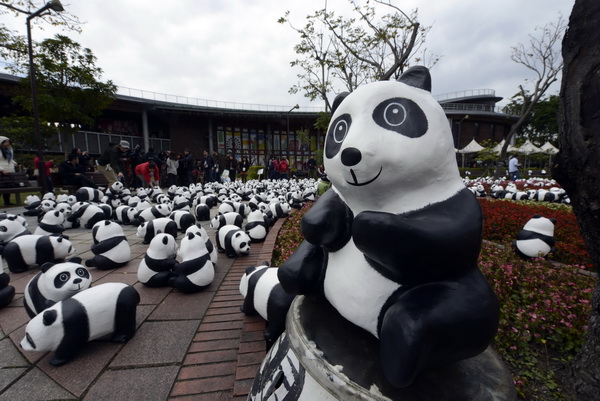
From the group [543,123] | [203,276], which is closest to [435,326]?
[203,276]

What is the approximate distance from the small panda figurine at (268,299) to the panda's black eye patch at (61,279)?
147cm

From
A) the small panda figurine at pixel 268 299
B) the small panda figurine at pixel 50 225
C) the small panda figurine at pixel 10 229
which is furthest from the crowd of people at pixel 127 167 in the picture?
the small panda figurine at pixel 268 299

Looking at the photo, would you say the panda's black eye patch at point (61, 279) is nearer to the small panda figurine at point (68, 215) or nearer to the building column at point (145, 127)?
the small panda figurine at point (68, 215)

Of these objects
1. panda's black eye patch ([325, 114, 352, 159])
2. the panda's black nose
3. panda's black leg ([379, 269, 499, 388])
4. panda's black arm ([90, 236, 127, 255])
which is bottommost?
panda's black arm ([90, 236, 127, 255])

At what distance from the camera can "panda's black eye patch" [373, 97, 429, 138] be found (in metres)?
1.20

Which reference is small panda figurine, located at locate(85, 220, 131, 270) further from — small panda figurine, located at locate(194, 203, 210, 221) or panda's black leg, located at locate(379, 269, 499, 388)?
panda's black leg, located at locate(379, 269, 499, 388)

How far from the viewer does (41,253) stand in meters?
3.83

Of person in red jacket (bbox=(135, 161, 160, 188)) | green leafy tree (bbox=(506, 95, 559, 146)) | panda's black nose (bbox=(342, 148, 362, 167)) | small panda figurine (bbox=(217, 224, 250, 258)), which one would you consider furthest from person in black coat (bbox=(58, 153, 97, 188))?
green leafy tree (bbox=(506, 95, 559, 146))

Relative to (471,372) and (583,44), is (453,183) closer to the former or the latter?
(471,372)

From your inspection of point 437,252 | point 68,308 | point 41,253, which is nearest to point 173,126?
point 41,253

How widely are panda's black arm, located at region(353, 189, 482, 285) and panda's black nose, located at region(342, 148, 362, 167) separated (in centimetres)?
21

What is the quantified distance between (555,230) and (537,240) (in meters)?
1.49

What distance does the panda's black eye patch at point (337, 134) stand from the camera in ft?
4.36

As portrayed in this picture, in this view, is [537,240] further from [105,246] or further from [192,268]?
[105,246]
